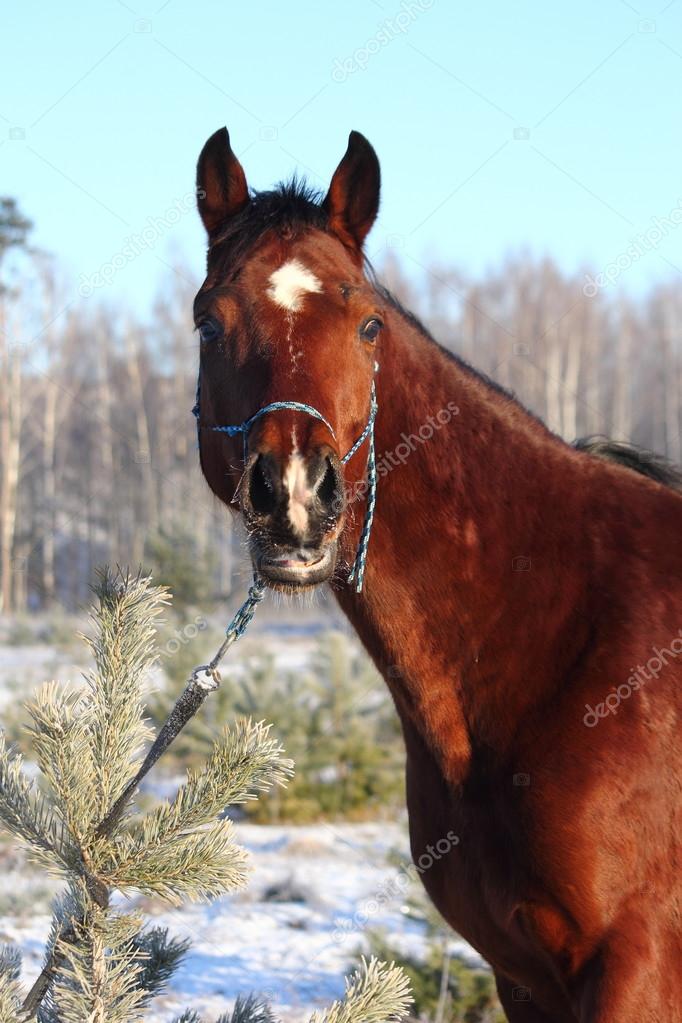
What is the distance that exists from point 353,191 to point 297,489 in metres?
1.12

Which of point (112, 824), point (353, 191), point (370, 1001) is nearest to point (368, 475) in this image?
point (353, 191)

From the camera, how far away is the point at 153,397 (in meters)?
38.2

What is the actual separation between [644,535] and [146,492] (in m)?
36.7

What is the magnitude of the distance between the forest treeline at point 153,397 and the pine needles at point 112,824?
29088 mm

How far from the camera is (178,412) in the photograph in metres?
36.9

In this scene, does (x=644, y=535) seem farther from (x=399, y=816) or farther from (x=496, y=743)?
(x=399, y=816)

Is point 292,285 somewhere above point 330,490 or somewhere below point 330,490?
above

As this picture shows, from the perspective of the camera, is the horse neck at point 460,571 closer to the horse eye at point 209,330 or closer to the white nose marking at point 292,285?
the white nose marking at point 292,285

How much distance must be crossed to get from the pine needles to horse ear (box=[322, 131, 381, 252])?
1.28 metres

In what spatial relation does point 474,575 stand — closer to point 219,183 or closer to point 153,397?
point 219,183

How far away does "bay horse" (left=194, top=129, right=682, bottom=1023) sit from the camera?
254cm
